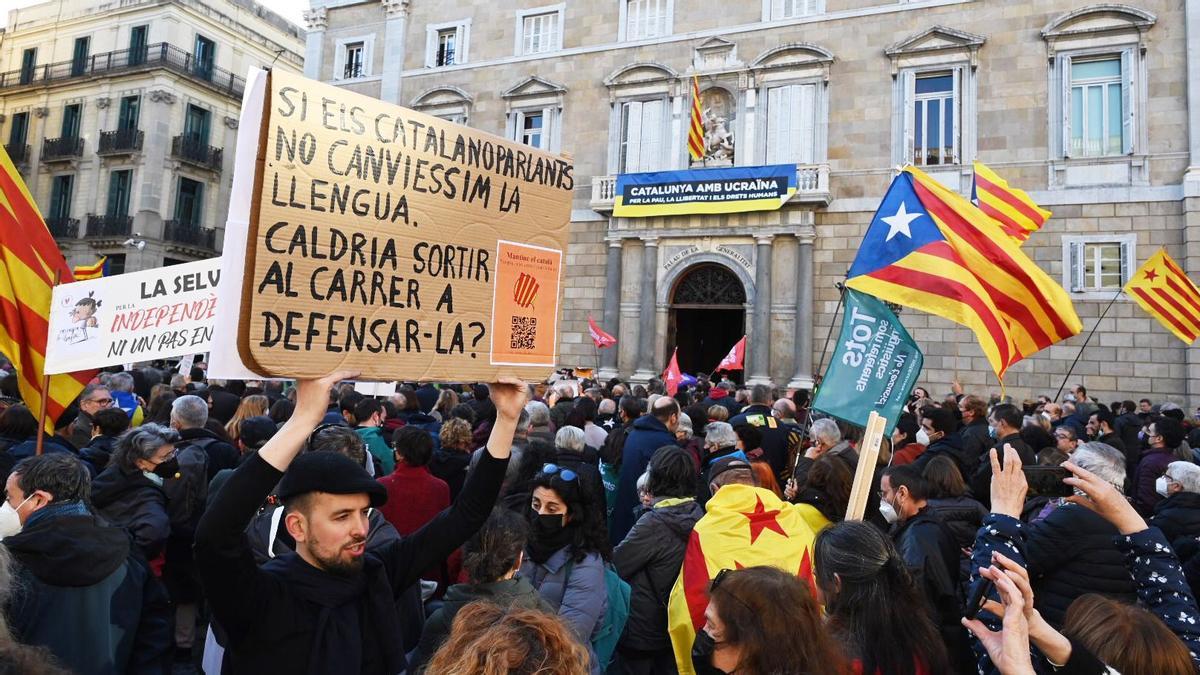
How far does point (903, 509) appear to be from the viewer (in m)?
4.07

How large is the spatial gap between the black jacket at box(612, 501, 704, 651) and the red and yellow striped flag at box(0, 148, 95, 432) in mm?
4166

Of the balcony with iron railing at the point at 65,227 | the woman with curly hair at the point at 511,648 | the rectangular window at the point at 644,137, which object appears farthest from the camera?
the balcony with iron railing at the point at 65,227

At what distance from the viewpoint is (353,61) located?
25562 mm

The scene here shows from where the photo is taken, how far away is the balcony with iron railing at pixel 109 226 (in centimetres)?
2978

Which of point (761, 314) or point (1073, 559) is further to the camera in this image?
point (761, 314)

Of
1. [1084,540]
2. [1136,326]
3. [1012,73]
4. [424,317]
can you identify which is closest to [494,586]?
[424,317]

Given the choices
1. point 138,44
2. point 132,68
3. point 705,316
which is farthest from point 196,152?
point 705,316

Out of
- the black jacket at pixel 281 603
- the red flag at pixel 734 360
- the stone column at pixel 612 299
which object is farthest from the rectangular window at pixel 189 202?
the black jacket at pixel 281 603

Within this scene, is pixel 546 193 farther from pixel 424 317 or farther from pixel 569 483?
pixel 569 483

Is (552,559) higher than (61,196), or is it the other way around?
(61,196)

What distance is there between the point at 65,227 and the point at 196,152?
19.8 ft

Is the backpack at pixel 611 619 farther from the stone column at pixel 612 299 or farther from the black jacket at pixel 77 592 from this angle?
the stone column at pixel 612 299

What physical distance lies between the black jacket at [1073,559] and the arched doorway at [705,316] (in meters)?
16.3

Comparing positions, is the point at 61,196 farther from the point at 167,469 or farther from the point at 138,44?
the point at 167,469
